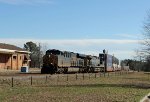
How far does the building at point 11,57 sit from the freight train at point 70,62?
56.1ft

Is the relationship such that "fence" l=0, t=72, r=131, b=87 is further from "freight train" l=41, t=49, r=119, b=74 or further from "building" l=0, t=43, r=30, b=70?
"building" l=0, t=43, r=30, b=70

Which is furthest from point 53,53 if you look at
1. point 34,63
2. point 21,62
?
point 34,63

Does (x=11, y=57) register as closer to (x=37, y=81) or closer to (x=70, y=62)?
(x=70, y=62)

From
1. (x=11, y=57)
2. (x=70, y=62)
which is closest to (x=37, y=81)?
(x=70, y=62)

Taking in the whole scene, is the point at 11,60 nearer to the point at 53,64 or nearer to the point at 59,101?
the point at 53,64

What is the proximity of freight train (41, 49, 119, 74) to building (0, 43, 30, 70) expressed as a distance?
17097 millimetres

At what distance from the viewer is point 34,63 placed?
6083 inches

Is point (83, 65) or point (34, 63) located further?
point (34, 63)

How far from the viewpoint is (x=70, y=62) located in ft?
224

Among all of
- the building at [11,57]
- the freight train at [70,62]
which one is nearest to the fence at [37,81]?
the freight train at [70,62]

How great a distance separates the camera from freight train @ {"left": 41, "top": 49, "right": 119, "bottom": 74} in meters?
62.4

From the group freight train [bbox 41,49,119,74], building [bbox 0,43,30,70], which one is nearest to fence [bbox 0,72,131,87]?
freight train [bbox 41,49,119,74]

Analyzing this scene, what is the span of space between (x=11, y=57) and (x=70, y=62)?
78.5 ft

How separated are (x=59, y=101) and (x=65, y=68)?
147 feet
